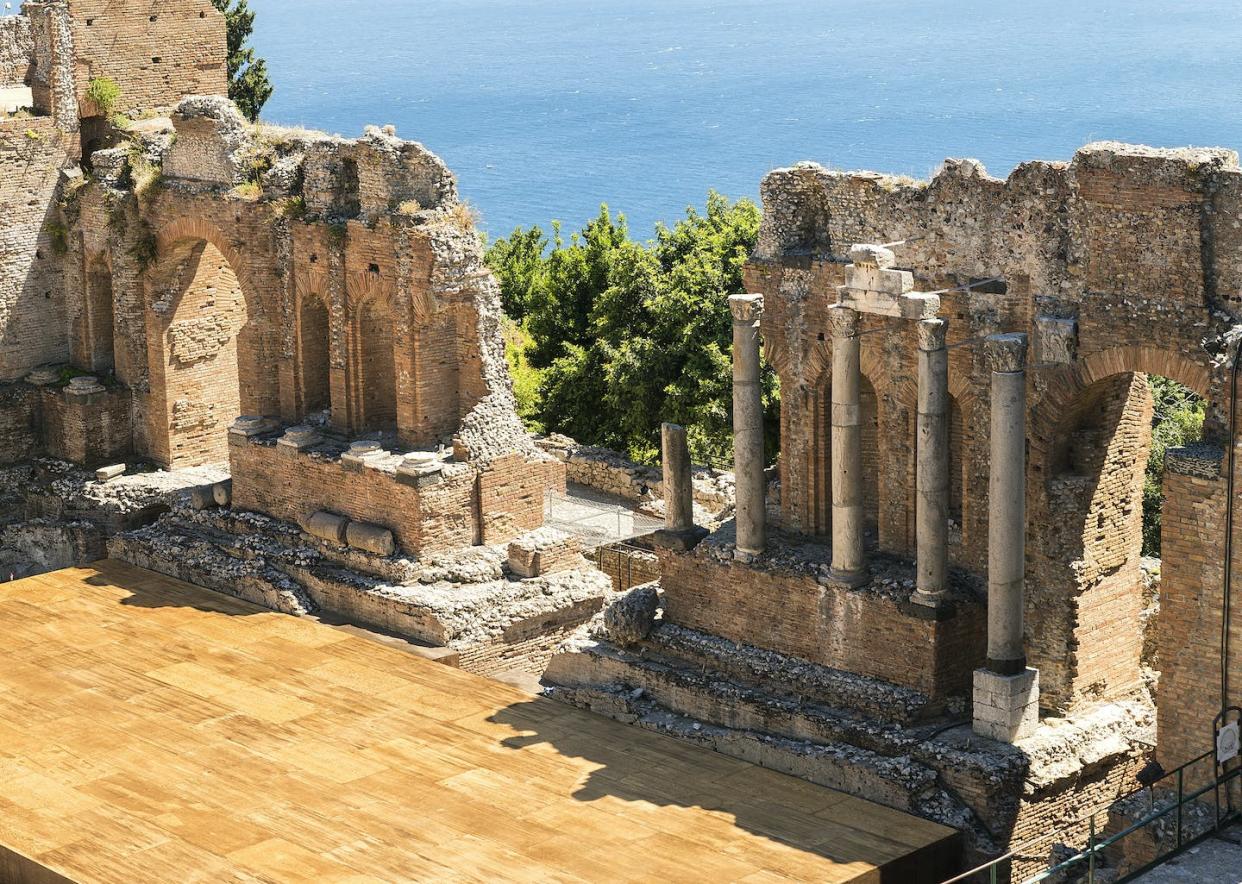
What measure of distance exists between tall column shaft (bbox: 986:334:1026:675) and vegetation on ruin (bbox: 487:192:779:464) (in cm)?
1282

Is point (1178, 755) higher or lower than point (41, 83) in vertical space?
lower

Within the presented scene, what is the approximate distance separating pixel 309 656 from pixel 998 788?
29.6 feet

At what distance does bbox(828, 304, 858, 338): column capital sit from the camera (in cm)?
2108

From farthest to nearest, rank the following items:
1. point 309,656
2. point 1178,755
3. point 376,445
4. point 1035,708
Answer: point 376,445
point 309,656
point 1035,708
point 1178,755

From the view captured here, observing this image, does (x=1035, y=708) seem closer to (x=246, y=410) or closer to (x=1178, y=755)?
(x=1178, y=755)

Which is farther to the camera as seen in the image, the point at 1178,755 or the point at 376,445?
the point at 376,445

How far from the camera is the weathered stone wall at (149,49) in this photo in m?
31.8

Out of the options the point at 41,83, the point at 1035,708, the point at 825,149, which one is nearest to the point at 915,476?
the point at 1035,708

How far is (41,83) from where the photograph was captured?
31594 millimetres

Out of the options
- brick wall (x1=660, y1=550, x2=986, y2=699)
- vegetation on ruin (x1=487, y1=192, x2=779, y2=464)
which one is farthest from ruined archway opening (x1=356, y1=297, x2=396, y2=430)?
vegetation on ruin (x1=487, y1=192, x2=779, y2=464)

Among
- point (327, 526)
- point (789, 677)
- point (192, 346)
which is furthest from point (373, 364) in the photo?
point (789, 677)

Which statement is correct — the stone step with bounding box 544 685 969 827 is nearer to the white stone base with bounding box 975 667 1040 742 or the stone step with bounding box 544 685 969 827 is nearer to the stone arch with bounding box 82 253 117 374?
the white stone base with bounding box 975 667 1040 742

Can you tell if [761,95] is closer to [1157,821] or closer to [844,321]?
[844,321]

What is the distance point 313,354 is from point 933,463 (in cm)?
1109
